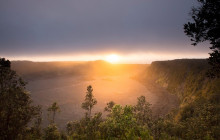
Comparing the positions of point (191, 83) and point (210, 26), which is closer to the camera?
point (210, 26)

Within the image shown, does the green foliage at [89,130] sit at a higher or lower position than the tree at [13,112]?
lower

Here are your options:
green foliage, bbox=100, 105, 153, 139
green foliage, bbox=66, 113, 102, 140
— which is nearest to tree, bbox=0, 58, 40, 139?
green foliage, bbox=66, 113, 102, 140

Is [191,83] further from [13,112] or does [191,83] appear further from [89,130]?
[13,112]

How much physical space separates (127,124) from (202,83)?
95.9m

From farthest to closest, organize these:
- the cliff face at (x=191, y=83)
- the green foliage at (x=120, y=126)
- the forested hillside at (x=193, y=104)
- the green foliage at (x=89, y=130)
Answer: the cliff face at (x=191, y=83)
the forested hillside at (x=193, y=104)
the green foliage at (x=89, y=130)
the green foliage at (x=120, y=126)

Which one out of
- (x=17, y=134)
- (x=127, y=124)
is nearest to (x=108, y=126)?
(x=127, y=124)

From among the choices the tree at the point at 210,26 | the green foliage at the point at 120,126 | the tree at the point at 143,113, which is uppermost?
the tree at the point at 210,26

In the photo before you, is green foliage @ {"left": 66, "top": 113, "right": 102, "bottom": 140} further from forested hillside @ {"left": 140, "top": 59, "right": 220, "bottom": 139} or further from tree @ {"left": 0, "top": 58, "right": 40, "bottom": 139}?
forested hillside @ {"left": 140, "top": 59, "right": 220, "bottom": 139}

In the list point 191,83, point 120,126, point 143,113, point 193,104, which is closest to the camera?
point 120,126

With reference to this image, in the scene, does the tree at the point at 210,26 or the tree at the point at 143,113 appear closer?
the tree at the point at 210,26

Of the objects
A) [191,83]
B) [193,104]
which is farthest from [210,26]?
[191,83]

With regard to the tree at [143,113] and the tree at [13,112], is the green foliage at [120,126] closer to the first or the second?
the tree at [13,112]

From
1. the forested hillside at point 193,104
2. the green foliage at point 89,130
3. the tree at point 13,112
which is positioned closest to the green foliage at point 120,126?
the green foliage at point 89,130

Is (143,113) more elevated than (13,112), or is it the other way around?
(13,112)
